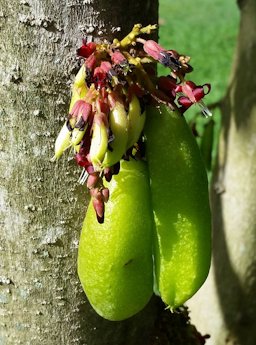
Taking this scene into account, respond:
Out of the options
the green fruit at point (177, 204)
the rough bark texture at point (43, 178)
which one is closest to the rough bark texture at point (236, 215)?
the rough bark texture at point (43, 178)

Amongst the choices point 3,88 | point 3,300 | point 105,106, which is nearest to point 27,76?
point 3,88

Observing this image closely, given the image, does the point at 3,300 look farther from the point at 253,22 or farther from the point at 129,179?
the point at 253,22

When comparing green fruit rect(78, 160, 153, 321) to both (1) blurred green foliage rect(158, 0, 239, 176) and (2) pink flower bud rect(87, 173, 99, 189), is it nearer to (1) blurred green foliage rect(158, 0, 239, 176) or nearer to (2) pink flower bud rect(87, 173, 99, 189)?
(2) pink flower bud rect(87, 173, 99, 189)

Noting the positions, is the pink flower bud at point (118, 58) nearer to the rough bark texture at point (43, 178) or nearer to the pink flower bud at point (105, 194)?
the rough bark texture at point (43, 178)

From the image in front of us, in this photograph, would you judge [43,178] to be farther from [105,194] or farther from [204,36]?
[204,36]

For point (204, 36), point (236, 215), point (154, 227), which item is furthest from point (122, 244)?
point (204, 36)

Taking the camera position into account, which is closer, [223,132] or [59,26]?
[59,26]

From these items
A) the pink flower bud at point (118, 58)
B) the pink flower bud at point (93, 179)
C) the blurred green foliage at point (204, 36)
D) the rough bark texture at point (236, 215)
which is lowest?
the blurred green foliage at point (204, 36)
